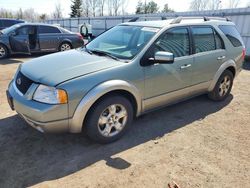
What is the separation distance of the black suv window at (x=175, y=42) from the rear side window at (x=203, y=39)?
23cm

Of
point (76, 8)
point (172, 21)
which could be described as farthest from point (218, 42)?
point (76, 8)

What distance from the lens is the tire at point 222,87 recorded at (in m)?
5.07

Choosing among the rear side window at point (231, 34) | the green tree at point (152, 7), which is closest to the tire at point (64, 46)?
the rear side window at point (231, 34)

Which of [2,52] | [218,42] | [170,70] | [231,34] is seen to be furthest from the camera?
[2,52]

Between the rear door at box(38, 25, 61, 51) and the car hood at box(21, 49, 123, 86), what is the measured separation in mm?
7295

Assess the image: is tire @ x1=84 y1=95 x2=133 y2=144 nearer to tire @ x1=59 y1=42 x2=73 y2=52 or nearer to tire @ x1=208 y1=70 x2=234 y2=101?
tire @ x1=208 y1=70 x2=234 y2=101

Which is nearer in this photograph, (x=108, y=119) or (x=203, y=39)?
(x=108, y=119)

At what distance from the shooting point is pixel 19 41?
980 cm

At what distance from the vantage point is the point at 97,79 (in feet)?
10.3

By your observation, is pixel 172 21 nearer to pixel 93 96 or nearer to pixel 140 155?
pixel 93 96

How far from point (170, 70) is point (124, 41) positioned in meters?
0.92

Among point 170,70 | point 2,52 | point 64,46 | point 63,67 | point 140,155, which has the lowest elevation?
point 140,155

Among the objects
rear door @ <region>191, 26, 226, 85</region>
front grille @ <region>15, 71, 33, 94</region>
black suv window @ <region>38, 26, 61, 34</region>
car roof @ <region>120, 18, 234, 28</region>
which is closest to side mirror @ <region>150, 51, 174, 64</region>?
car roof @ <region>120, 18, 234, 28</region>

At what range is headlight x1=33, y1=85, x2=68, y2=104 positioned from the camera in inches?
114
